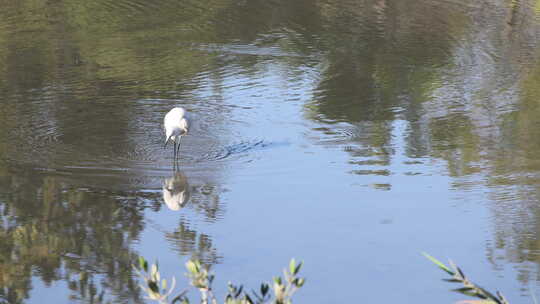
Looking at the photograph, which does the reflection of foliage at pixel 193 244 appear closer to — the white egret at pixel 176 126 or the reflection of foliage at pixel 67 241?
the reflection of foliage at pixel 67 241

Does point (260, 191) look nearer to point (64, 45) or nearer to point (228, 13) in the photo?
point (64, 45)

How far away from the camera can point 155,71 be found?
44.2ft

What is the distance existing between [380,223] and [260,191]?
4.19ft

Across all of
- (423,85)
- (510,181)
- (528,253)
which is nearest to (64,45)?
(423,85)

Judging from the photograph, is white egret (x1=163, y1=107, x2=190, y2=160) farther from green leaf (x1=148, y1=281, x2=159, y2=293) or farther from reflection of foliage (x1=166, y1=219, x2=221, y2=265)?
green leaf (x1=148, y1=281, x2=159, y2=293)

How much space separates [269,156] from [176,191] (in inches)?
53.0

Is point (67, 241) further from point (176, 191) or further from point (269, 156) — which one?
point (269, 156)

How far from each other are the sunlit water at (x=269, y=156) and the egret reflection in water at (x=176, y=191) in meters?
0.02

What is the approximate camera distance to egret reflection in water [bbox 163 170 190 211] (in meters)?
8.55

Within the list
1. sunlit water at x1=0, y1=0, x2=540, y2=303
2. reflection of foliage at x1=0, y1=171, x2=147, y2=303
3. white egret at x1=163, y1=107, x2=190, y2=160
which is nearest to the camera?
reflection of foliage at x1=0, y1=171, x2=147, y2=303

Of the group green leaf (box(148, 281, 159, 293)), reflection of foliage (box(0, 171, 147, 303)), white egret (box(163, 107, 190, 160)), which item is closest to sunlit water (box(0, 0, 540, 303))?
reflection of foliage (box(0, 171, 147, 303))

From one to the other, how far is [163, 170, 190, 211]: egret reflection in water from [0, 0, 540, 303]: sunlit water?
25mm

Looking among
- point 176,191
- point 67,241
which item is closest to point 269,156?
point 176,191

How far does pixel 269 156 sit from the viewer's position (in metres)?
9.89
